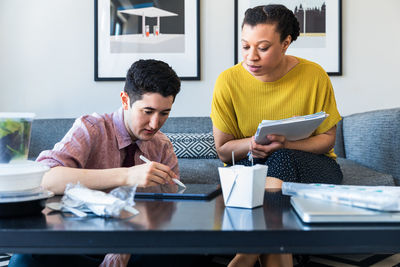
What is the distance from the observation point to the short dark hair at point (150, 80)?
1293 millimetres

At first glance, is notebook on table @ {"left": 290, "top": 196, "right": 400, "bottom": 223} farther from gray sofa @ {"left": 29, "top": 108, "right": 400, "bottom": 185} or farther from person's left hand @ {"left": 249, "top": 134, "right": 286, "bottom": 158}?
gray sofa @ {"left": 29, "top": 108, "right": 400, "bottom": 185}

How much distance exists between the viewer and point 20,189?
0.79 m

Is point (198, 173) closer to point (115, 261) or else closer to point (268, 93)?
point (268, 93)

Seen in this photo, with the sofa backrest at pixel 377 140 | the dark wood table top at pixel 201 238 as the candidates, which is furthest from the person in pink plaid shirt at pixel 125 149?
the sofa backrest at pixel 377 140

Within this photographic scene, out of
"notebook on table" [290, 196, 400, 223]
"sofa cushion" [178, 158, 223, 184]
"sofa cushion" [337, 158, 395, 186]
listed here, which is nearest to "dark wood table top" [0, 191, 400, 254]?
"notebook on table" [290, 196, 400, 223]

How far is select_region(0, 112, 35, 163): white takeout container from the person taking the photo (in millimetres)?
784

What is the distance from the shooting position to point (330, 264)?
1.82 metres

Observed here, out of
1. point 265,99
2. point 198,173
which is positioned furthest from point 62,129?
point 265,99

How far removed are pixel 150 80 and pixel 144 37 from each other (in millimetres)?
1749

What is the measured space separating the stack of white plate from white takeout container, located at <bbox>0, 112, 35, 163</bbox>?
0.02 metres

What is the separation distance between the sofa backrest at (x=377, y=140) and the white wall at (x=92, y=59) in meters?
0.60

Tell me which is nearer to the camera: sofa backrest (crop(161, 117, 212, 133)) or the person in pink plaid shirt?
the person in pink plaid shirt

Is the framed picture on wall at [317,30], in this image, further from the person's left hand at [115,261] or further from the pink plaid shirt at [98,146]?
the person's left hand at [115,261]

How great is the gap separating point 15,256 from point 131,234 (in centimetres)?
49
